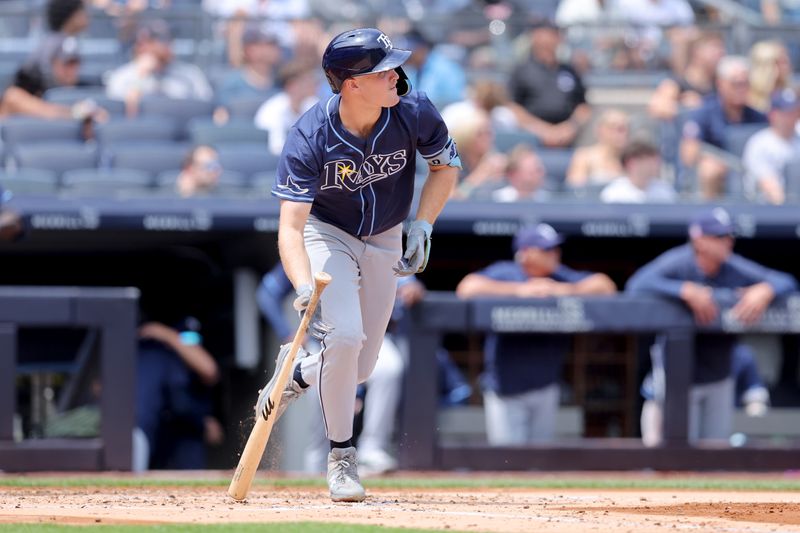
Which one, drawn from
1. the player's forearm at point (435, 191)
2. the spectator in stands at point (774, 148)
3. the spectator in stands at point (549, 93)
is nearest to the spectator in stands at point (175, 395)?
the spectator in stands at point (549, 93)

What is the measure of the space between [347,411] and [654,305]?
341 cm

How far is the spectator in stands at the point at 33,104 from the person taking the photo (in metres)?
9.16

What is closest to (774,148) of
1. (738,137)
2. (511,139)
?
(738,137)

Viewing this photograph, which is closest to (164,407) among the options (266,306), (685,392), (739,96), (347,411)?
(266,306)

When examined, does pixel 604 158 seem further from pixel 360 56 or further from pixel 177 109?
pixel 360 56

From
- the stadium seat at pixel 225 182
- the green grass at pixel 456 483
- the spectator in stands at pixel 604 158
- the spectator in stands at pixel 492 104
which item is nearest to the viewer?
the green grass at pixel 456 483

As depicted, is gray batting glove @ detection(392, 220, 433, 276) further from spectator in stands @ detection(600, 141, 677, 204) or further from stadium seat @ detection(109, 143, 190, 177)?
stadium seat @ detection(109, 143, 190, 177)

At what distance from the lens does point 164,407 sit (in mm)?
8508

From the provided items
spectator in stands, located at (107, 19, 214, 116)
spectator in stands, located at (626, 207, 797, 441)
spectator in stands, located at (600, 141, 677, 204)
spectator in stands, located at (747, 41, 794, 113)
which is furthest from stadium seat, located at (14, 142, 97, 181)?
spectator in stands, located at (747, 41, 794, 113)

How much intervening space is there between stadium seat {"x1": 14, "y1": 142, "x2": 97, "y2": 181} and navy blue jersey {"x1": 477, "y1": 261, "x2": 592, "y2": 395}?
2.73 m

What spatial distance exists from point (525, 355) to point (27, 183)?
307 cm

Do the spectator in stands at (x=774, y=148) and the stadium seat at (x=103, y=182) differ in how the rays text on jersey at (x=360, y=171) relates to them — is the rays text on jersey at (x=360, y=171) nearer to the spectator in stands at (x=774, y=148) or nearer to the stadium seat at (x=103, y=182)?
the stadium seat at (x=103, y=182)

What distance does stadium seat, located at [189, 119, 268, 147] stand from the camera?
9023 millimetres

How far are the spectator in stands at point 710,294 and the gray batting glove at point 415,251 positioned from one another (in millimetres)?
3241
